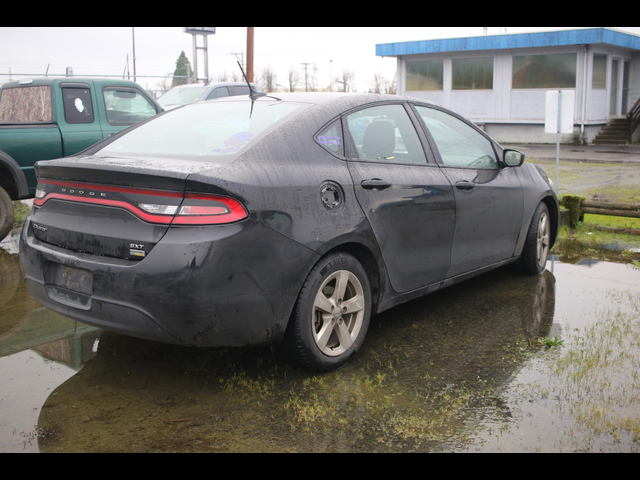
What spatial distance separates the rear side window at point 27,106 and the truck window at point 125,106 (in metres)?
0.79

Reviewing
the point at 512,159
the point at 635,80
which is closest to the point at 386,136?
the point at 512,159

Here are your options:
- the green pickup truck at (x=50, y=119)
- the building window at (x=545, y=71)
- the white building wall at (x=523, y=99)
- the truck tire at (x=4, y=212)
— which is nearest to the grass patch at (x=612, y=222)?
the green pickup truck at (x=50, y=119)

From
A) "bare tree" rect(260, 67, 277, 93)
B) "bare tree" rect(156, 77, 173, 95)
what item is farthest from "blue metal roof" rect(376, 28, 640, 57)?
"bare tree" rect(260, 67, 277, 93)

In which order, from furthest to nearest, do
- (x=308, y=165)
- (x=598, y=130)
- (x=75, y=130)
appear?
(x=598, y=130) < (x=75, y=130) < (x=308, y=165)

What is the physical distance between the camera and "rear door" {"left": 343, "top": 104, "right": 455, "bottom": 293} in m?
4.13

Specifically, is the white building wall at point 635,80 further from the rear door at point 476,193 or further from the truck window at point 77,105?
the rear door at point 476,193

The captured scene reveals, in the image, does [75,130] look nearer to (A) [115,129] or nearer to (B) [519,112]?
(A) [115,129]

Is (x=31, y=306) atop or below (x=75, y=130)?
below

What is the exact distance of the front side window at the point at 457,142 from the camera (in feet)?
16.2

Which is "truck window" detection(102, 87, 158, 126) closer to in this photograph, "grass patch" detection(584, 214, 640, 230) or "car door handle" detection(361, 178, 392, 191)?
"car door handle" detection(361, 178, 392, 191)

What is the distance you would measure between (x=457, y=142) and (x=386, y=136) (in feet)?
3.20
